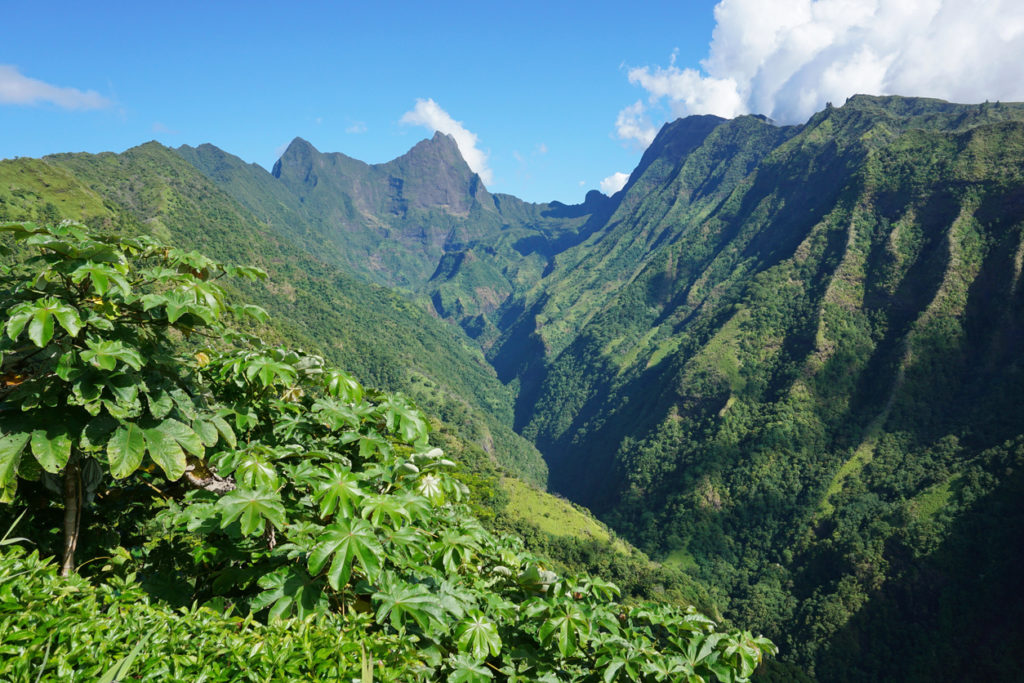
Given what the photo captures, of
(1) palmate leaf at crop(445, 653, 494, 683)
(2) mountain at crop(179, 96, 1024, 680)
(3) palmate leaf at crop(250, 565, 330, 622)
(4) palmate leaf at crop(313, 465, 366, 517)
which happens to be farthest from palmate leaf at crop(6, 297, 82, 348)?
(2) mountain at crop(179, 96, 1024, 680)

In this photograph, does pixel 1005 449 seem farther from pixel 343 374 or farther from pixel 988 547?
pixel 343 374

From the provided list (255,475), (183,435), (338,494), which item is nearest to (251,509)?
(255,475)

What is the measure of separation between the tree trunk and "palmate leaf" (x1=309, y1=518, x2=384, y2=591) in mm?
2938

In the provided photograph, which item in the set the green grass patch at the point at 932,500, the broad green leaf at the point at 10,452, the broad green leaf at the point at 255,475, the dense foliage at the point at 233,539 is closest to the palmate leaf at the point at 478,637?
the dense foliage at the point at 233,539

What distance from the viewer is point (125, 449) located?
436 cm

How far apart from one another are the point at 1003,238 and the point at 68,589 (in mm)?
190977

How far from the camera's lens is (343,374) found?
→ 6.64 meters

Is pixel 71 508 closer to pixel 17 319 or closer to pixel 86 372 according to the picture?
pixel 86 372

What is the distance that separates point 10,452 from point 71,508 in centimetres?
136

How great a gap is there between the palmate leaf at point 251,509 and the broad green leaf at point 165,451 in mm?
669

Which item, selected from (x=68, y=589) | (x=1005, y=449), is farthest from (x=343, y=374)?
(x=1005, y=449)

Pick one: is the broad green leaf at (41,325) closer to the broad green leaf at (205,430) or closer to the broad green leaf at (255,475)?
the broad green leaf at (205,430)

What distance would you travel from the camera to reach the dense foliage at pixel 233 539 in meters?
3.27

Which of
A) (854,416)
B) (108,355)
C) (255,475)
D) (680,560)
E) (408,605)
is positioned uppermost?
(854,416)
